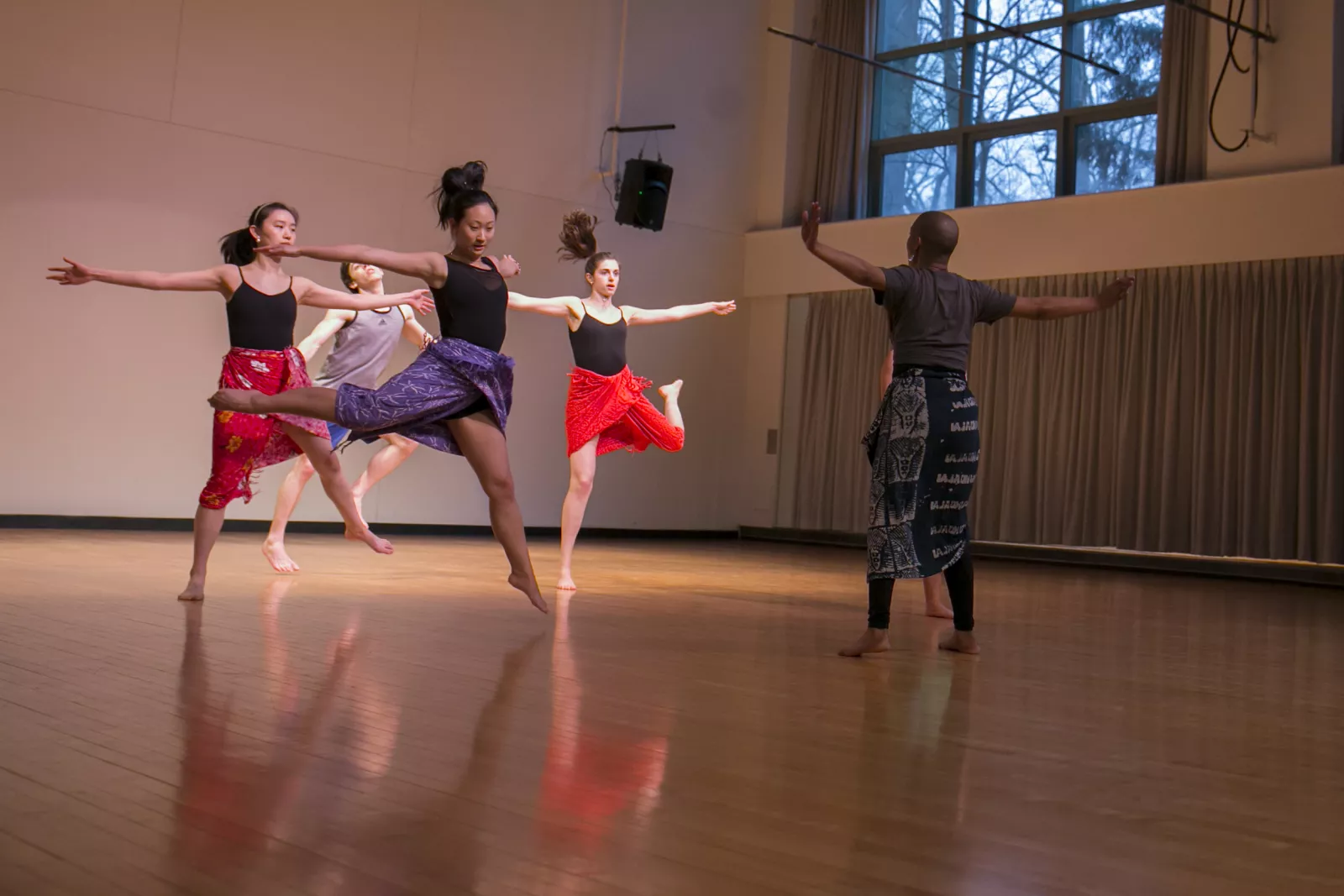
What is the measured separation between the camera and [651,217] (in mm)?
9836

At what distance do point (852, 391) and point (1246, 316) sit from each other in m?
3.20

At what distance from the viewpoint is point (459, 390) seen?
3904mm

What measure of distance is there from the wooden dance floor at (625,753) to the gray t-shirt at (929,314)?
90 cm

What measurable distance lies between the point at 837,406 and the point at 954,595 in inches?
273

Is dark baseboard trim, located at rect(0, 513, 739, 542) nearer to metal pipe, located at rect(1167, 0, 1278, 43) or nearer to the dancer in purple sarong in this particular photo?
the dancer in purple sarong

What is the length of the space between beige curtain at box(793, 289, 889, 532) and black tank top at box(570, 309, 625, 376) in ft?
16.7

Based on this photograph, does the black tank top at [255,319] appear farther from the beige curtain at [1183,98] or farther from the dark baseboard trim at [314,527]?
the beige curtain at [1183,98]

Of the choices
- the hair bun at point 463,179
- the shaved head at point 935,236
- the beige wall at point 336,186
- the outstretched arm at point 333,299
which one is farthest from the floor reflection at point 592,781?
the beige wall at point 336,186

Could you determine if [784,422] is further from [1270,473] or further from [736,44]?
[1270,473]

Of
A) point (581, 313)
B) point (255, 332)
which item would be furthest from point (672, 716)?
point (581, 313)

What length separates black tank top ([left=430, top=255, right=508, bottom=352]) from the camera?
13.0 feet

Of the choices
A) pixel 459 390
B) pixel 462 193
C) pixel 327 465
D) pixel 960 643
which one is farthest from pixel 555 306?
pixel 960 643

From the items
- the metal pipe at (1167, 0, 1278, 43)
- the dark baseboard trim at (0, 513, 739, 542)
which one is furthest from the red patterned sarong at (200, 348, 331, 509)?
the metal pipe at (1167, 0, 1278, 43)

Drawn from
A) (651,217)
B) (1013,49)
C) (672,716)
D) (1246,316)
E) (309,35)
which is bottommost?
(672,716)
